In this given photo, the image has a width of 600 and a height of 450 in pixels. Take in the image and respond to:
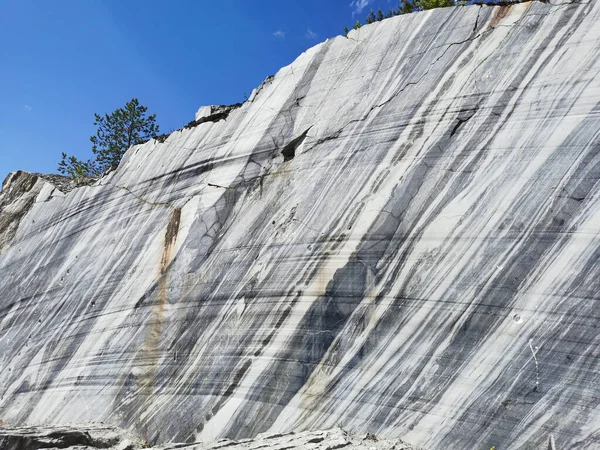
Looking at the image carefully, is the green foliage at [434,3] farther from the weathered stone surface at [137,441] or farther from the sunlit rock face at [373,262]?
the weathered stone surface at [137,441]

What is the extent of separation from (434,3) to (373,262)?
32.2ft

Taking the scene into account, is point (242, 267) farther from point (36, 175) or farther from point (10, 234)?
point (36, 175)

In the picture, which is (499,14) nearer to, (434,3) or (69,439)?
(69,439)

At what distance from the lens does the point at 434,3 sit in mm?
13102

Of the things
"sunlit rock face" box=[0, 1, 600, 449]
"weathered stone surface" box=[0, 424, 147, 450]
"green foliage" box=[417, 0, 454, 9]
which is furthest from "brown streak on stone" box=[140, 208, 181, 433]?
"green foliage" box=[417, 0, 454, 9]

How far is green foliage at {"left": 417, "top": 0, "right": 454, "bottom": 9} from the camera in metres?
12.5

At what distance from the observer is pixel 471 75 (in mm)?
6188

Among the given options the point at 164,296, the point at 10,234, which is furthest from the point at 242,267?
the point at 10,234

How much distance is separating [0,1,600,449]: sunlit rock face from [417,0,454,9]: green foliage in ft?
19.9

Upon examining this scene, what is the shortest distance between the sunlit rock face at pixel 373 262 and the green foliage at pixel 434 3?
19.9ft

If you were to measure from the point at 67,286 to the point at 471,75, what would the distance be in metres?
7.43

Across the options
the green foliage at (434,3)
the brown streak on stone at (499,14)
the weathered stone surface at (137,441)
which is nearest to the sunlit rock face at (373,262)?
the brown streak on stone at (499,14)

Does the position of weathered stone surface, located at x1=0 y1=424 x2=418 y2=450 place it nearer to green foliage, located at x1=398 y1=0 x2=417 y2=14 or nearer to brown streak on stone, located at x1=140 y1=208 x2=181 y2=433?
brown streak on stone, located at x1=140 y1=208 x2=181 y2=433

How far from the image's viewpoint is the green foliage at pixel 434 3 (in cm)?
1254
